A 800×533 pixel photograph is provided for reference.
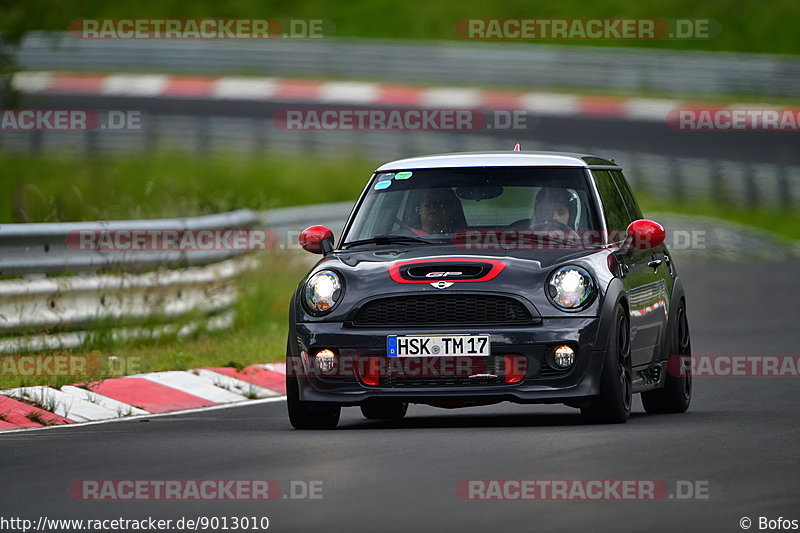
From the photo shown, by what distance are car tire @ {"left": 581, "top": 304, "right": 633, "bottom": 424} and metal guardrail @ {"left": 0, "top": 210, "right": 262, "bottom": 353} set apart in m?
4.96

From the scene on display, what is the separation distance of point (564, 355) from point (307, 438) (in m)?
1.52

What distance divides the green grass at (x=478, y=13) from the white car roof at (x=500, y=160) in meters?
35.4

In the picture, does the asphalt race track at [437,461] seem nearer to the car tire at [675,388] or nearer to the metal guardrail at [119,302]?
the car tire at [675,388]

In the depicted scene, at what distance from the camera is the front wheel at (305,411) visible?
10828 millimetres

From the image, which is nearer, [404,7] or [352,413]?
[352,413]

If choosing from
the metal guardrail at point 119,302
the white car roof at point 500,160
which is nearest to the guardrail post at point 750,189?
the metal guardrail at point 119,302

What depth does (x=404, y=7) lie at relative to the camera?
51156 millimetres

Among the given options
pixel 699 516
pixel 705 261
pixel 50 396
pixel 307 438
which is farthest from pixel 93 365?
pixel 705 261

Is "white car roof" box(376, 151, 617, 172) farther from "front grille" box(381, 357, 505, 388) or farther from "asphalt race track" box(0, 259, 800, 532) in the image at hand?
"front grille" box(381, 357, 505, 388)

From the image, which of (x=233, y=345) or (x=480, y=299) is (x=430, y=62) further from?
(x=480, y=299)

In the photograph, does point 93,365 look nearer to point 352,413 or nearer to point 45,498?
point 352,413

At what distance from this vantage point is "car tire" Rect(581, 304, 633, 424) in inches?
412

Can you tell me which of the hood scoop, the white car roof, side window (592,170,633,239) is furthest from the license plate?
the white car roof

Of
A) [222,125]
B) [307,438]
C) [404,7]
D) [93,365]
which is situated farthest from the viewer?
[404,7]
